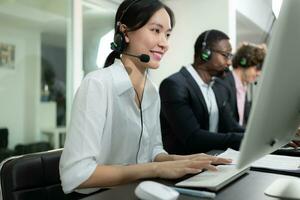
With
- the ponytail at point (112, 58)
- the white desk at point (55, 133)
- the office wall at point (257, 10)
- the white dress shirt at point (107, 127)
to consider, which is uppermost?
the office wall at point (257, 10)

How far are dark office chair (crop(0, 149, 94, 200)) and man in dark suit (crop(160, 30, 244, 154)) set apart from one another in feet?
2.47

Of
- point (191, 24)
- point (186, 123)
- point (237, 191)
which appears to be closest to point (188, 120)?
point (186, 123)

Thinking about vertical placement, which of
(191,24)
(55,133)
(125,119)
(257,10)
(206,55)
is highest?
(257,10)

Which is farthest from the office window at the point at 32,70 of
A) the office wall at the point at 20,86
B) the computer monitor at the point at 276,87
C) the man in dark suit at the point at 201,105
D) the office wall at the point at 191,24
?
the computer monitor at the point at 276,87

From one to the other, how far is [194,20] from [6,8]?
5.97 feet

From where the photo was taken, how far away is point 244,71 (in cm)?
288

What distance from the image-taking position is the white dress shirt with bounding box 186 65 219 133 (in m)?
1.84

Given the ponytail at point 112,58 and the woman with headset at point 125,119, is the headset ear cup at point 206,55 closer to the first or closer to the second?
the woman with headset at point 125,119

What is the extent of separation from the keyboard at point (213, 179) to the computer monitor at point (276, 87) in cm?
16

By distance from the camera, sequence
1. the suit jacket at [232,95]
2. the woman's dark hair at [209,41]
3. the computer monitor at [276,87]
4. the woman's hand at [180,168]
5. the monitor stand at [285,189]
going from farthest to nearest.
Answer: the suit jacket at [232,95]
the woman's dark hair at [209,41]
the woman's hand at [180,168]
the monitor stand at [285,189]
the computer monitor at [276,87]

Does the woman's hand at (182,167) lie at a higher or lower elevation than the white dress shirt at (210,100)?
lower

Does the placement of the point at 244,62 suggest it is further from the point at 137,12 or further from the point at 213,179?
the point at 213,179

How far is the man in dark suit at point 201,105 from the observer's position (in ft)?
5.19

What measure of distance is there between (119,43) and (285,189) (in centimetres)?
72
